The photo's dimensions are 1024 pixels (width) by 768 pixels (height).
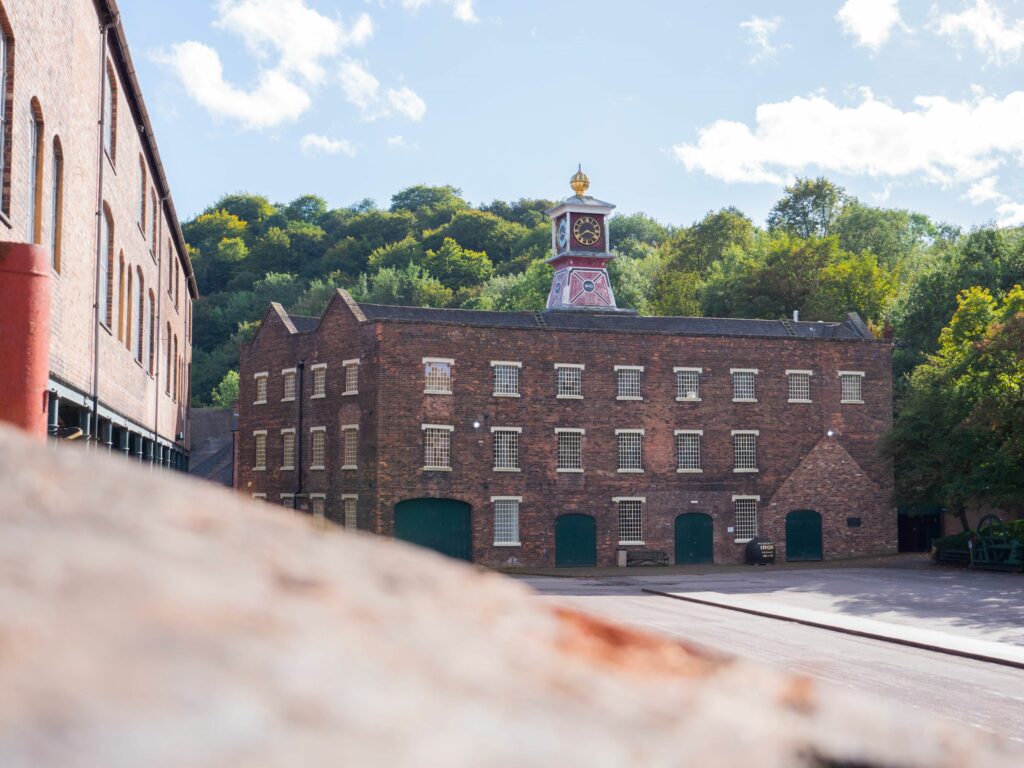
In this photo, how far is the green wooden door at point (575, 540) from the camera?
4706cm

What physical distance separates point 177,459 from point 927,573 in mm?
28791

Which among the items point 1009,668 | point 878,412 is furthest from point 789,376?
point 1009,668

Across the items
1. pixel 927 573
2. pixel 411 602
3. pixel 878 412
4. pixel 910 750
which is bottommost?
pixel 927 573

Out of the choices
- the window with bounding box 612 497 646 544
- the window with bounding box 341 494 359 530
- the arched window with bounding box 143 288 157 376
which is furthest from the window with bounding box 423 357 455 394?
the arched window with bounding box 143 288 157 376

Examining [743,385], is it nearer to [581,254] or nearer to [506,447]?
[506,447]

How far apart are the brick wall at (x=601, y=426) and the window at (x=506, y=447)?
28cm

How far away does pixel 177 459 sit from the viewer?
43.6 m

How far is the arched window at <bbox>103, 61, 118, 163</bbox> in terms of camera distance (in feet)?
68.9

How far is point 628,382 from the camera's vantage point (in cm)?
4853

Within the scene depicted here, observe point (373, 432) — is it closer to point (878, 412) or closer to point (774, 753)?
point (878, 412)

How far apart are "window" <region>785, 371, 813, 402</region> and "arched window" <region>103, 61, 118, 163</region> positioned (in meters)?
34.8

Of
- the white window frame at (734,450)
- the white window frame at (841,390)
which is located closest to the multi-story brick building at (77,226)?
the white window frame at (734,450)

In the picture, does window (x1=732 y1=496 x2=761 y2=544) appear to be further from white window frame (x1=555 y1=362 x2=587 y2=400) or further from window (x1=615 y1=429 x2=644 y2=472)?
white window frame (x1=555 y1=362 x2=587 y2=400)

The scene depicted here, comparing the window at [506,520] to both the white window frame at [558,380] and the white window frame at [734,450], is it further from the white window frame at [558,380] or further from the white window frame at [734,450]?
the white window frame at [734,450]
